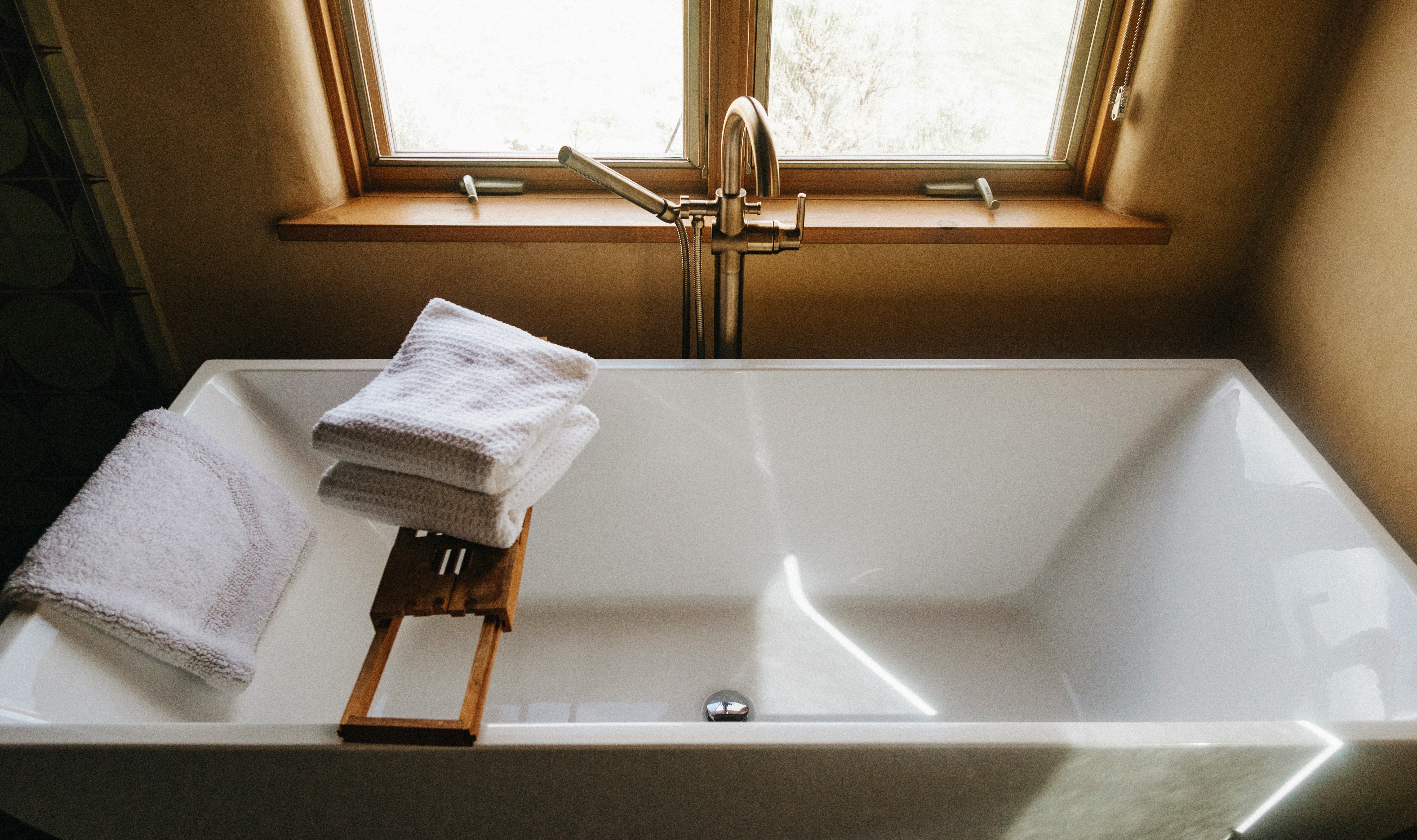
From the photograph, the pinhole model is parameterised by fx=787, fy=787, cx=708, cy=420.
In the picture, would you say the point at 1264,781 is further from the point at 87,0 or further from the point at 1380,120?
the point at 87,0

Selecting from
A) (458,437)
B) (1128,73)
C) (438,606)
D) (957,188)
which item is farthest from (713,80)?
(438,606)

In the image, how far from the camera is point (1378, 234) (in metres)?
1.15

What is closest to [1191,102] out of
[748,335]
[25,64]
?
[748,335]

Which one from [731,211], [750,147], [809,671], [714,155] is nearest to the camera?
[750,147]

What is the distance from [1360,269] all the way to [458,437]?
51.6 inches

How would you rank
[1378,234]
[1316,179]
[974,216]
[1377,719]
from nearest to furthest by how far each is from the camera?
[1377,719] → [1378,234] → [1316,179] → [974,216]

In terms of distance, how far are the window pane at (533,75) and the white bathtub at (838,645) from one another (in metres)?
0.49

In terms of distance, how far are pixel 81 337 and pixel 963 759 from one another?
1.64 meters

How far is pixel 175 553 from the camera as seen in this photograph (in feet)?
3.10

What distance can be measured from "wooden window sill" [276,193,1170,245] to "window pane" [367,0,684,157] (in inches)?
5.6

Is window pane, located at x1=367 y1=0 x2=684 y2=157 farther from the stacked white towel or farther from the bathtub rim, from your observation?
the bathtub rim

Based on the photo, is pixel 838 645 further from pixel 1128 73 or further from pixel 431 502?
pixel 1128 73

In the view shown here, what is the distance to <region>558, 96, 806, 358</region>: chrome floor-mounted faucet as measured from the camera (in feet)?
3.36

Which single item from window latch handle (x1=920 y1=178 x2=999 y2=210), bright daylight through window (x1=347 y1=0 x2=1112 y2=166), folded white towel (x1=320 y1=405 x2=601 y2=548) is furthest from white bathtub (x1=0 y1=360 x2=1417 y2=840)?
bright daylight through window (x1=347 y1=0 x2=1112 y2=166)
